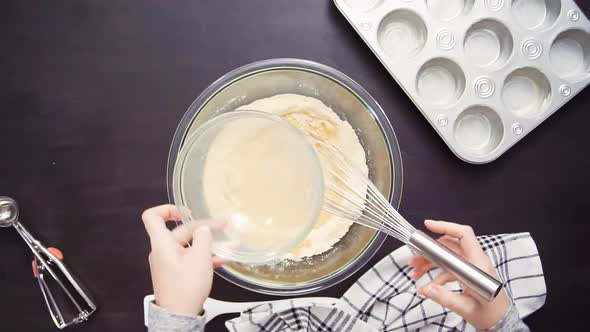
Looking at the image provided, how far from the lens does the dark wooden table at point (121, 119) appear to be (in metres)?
0.95

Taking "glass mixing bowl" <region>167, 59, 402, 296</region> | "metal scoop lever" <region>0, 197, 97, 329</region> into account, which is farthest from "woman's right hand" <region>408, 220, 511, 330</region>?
"metal scoop lever" <region>0, 197, 97, 329</region>

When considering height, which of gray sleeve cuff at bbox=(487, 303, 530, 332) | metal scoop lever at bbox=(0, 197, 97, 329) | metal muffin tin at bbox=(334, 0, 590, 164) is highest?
metal scoop lever at bbox=(0, 197, 97, 329)

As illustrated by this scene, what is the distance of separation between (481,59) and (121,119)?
2.58 feet

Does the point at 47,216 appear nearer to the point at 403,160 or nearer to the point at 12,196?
the point at 12,196

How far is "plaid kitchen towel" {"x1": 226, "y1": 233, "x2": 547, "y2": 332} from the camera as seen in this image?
94 centimetres

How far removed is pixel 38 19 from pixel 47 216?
41 centimetres

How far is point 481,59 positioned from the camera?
99cm

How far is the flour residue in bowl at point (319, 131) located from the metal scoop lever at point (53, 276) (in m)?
0.46

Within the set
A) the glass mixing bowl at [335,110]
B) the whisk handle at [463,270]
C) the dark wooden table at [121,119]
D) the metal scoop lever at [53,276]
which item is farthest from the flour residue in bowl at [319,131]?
the metal scoop lever at [53,276]

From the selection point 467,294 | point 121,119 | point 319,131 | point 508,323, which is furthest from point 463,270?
point 121,119

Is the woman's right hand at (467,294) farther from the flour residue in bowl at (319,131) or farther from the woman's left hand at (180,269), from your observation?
the woman's left hand at (180,269)

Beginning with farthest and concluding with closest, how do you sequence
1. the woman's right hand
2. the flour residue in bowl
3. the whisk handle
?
the flour residue in bowl < the woman's right hand < the whisk handle

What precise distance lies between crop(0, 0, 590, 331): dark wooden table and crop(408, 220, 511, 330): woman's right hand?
0.16 m

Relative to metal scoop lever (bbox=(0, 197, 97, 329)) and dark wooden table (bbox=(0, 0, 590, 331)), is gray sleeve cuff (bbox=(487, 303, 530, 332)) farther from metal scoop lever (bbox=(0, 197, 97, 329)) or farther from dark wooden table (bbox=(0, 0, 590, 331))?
metal scoop lever (bbox=(0, 197, 97, 329))
